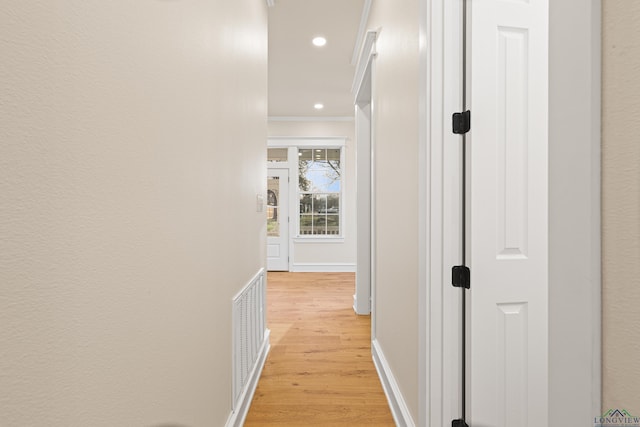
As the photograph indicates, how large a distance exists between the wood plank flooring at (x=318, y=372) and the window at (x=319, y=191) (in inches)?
93.7

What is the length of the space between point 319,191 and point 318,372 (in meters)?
4.32

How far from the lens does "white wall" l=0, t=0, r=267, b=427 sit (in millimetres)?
458

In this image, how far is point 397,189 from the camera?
73.9 inches

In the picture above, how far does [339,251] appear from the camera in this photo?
633 centimetres

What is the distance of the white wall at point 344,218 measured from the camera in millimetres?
6281

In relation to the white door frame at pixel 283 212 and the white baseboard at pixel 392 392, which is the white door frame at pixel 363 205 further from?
the white door frame at pixel 283 212

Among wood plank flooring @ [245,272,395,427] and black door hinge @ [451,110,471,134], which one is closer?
black door hinge @ [451,110,471,134]

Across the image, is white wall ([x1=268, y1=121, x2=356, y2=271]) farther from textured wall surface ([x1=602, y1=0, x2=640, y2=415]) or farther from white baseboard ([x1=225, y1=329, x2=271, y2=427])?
textured wall surface ([x1=602, y1=0, x2=640, y2=415])

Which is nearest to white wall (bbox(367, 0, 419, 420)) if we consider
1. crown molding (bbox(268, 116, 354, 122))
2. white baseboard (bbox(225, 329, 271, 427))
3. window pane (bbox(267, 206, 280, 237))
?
white baseboard (bbox(225, 329, 271, 427))

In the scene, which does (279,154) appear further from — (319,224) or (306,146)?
(319,224)

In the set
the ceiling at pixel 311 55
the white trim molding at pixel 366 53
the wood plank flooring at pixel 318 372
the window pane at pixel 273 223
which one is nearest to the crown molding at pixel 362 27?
the ceiling at pixel 311 55

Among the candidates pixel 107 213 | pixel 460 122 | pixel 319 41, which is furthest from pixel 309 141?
pixel 107 213

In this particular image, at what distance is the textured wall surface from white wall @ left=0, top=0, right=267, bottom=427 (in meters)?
0.83

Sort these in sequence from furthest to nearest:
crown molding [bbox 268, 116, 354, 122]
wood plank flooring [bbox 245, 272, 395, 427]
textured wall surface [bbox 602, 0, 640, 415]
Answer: crown molding [bbox 268, 116, 354, 122] < wood plank flooring [bbox 245, 272, 395, 427] < textured wall surface [bbox 602, 0, 640, 415]
